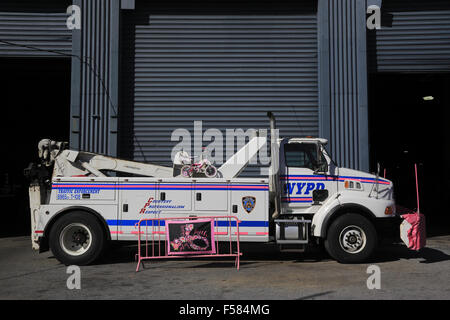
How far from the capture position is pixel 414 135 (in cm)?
3406

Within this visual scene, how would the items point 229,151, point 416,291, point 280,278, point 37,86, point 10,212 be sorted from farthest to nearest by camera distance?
point 10,212 → point 37,86 → point 229,151 → point 280,278 → point 416,291

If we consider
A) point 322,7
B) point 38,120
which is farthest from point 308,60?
point 38,120

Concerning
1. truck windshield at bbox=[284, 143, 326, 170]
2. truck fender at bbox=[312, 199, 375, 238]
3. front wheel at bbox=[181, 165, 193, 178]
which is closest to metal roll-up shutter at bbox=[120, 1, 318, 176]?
truck windshield at bbox=[284, 143, 326, 170]

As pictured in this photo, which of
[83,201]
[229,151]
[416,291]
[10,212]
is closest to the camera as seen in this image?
[416,291]

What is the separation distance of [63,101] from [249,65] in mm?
16212

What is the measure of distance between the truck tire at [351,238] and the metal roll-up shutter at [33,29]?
992cm

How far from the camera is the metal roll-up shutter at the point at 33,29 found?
13.0m

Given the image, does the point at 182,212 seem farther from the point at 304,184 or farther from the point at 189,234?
the point at 304,184

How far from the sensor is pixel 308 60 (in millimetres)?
13250

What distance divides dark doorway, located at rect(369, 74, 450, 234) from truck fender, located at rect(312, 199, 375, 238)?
7.79 meters

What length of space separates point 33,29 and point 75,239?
311 inches

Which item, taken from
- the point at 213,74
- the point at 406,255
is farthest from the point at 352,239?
the point at 213,74

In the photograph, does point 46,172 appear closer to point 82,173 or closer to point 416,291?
point 82,173

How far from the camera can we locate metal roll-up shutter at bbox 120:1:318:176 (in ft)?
42.8
